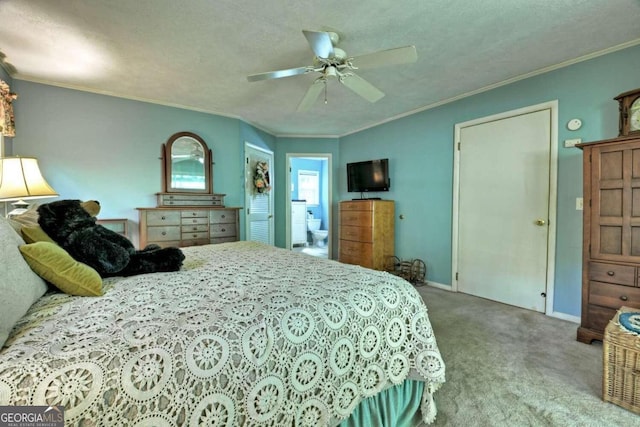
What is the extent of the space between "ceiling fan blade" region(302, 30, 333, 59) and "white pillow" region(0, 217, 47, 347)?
5.52 feet

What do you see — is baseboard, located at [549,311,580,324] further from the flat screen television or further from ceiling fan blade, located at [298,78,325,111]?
ceiling fan blade, located at [298,78,325,111]

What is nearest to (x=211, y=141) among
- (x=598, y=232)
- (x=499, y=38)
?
(x=499, y=38)

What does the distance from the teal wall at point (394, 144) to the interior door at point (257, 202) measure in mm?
158

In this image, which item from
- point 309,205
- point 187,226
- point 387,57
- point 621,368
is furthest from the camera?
point 309,205

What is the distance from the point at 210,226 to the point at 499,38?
3.49m

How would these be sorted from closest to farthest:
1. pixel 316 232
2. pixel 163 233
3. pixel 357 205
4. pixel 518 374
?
1. pixel 518 374
2. pixel 163 233
3. pixel 357 205
4. pixel 316 232

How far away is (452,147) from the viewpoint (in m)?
3.41

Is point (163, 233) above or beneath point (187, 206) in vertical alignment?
beneath

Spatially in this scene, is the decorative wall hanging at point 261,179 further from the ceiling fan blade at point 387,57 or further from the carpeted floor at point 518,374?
the carpeted floor at point 518,374

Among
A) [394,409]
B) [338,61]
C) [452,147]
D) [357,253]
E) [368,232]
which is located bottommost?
[394,409]

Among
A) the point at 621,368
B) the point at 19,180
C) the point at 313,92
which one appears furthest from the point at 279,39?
the point at 621,368

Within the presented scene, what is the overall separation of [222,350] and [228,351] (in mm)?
18

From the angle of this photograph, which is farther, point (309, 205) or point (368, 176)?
point (309, 205)

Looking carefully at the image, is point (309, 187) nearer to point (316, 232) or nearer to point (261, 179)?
point (316, 232)
